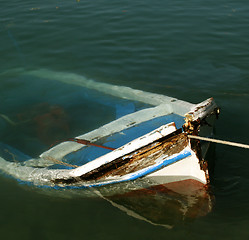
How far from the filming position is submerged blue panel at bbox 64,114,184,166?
4500 millimetres

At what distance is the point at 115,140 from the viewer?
4.62 m

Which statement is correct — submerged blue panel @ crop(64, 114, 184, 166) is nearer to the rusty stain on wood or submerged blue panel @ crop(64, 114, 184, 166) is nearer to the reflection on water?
the rusty stain on wood

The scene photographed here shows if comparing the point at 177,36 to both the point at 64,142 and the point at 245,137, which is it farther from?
the point at 64,142

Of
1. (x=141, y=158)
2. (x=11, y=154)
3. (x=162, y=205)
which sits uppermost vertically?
(x=141, y=158)

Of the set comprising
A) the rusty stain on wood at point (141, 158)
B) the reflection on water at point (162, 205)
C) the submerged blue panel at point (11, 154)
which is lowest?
the reflection on water at point (162, 205)

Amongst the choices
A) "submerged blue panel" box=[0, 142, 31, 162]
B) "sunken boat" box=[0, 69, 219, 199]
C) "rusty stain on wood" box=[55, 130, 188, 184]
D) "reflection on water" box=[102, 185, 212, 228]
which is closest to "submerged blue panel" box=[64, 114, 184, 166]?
"sunken boat" box=[0, 69, 219, 199]

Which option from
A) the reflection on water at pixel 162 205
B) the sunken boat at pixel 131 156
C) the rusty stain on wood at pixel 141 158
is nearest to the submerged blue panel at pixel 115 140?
the sunken boat at pixel 131 156

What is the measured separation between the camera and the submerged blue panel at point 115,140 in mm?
4500

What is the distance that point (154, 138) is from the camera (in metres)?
4.01

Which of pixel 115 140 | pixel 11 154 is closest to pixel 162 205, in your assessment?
→ pixel 115 140

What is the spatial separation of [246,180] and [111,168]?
1.74 meters

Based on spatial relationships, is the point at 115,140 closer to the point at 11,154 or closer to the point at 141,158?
the point at 141,158

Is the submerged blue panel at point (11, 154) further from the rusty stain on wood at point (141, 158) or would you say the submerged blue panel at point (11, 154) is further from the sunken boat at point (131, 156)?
the rusty stain on wood at point (141, 158)

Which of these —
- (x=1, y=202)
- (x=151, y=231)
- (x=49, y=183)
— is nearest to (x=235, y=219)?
(x=151, y=231)
